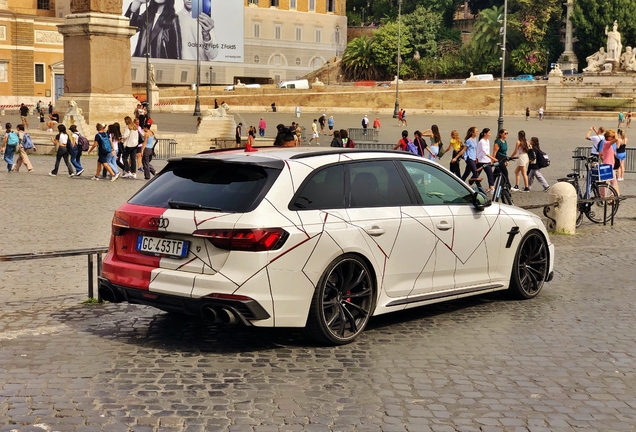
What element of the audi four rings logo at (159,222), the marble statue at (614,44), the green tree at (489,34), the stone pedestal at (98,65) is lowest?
the audi four rings logo at (159,222)

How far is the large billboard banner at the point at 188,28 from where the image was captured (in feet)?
291

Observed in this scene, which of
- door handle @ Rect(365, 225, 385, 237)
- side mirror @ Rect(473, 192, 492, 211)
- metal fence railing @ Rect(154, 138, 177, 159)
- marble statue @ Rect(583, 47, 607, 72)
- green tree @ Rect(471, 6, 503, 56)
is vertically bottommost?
metal fence railing @ Rect(154, 138, 177, 159)

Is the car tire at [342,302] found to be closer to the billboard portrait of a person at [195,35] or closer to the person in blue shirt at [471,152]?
the person in blue shirt at [471,152]

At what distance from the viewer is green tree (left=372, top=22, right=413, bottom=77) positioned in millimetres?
98562

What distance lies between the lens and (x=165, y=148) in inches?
1463

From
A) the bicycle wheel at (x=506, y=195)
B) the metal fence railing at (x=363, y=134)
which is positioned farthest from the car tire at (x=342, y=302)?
the metal fence railing at (x=363, y=134)

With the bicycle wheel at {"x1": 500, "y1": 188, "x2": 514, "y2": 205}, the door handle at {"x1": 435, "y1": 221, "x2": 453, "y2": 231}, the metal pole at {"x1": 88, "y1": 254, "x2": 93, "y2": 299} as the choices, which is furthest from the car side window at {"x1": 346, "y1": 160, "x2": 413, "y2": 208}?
the bicycle wheel at {"x1": 500, "y1": 188, "x2": 514, "y2": 205}

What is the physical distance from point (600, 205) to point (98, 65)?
69.0 feet

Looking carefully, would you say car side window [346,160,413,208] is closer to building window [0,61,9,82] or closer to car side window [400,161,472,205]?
car side window [400,161,472,205]

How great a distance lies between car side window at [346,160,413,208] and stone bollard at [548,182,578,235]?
7.12m

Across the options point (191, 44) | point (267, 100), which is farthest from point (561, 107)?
point (191, 44)

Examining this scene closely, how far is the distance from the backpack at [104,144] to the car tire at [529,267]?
15.5 metres

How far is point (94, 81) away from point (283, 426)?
29726mm

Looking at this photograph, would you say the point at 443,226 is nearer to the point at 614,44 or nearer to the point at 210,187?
the point at 210,187
